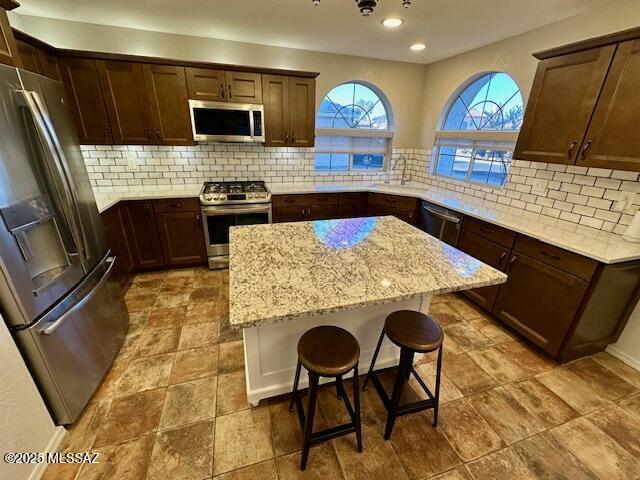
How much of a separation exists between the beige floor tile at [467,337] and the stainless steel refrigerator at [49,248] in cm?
264

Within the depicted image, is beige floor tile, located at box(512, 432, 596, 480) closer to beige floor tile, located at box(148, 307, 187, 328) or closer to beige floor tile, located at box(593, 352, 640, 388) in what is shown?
beige floor tile, located at box(593, 352, 640, 388)

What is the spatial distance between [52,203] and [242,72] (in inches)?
92.4

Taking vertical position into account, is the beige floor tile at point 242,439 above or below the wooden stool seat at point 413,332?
below

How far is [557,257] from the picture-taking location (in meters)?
1.97

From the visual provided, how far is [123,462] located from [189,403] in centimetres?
38

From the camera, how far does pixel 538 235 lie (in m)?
2.08

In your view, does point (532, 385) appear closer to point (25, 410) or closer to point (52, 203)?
point (25, 410)

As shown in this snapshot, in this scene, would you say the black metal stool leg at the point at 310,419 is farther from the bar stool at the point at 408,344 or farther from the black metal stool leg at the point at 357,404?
the bar stool at the point at 408,344

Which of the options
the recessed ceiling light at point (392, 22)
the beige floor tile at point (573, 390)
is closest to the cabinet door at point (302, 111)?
the recessed ceiling light at point (392, 22)

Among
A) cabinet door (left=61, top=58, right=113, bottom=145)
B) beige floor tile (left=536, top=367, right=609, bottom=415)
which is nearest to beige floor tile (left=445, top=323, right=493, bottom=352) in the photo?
beige floor tile (left=536, top=367, right=609, bottom=415)

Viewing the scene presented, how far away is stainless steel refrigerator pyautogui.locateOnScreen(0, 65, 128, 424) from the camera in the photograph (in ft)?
4.08

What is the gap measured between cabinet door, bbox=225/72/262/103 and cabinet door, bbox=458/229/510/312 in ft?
8.97

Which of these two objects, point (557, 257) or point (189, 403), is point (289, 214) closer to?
point (189, 403)

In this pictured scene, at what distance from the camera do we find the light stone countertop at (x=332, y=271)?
1.15 meters
